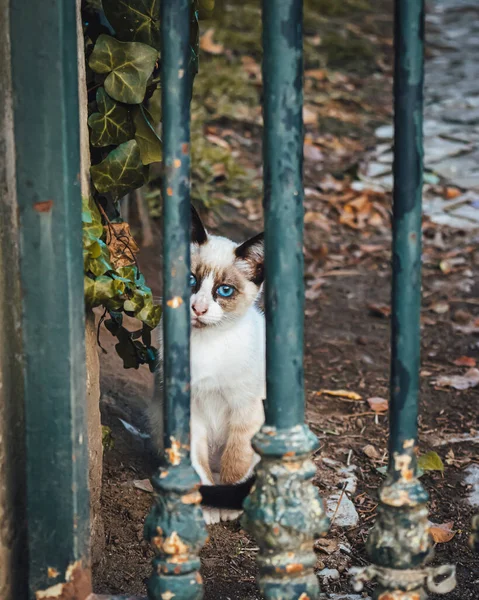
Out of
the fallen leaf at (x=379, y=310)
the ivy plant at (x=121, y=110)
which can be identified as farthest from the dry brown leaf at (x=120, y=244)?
the fallen leaf at (x=379, y=310)

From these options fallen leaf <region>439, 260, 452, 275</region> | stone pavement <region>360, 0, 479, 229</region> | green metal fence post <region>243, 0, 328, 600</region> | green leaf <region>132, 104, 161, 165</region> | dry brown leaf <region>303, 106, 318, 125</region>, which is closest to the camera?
green metal fence post <region>243, 0, 328, 600</region>

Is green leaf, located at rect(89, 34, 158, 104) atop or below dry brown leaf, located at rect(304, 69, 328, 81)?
below

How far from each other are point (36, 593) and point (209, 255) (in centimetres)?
171

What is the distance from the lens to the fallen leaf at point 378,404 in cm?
330

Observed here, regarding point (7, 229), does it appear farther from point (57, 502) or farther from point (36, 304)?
point (57, 502)

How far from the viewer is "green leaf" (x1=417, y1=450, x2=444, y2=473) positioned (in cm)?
260

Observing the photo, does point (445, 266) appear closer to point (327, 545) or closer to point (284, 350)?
point (327, 545)

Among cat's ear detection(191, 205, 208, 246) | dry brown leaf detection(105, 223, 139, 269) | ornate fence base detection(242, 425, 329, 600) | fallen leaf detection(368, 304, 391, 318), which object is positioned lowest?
fallen leaf detection(368, 304, 391, 318)

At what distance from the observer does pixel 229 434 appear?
2725 millimetres

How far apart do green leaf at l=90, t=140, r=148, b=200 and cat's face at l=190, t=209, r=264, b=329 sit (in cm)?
72

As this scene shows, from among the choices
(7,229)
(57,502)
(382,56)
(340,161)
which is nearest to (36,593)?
(57,502)

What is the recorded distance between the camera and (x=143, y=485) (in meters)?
2.44

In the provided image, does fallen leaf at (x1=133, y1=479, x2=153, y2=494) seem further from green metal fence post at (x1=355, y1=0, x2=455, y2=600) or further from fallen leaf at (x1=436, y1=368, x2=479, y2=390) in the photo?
fallen leaf at (x1=436, y1=368, x2=479, y2=390)

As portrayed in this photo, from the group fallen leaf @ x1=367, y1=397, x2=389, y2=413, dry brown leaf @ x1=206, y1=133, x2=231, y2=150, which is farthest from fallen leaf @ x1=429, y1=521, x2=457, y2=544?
dry brown leaf @ x1=206, y1=133, x2=231, y2=150
